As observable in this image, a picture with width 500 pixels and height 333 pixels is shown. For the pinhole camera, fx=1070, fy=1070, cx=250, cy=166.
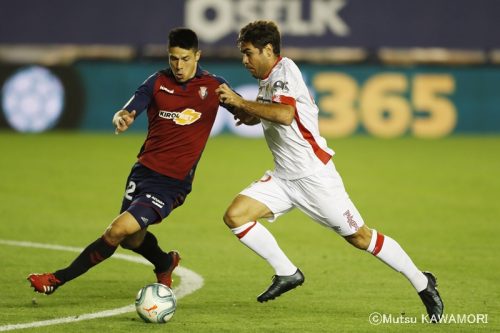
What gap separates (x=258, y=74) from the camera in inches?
287

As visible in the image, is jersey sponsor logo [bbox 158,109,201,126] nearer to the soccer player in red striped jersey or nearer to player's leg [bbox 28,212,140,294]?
the soccer player in red striped jersey

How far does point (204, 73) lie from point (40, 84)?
14.4 meters

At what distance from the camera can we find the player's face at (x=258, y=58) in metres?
7.20

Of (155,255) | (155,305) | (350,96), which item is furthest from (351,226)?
(350,96)

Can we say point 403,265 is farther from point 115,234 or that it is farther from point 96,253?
point 96,253

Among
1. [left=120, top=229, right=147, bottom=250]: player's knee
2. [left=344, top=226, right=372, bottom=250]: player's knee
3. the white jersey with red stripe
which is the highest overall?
the white jersey with red stripe

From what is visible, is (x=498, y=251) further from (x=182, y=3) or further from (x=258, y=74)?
(x=182, y=3)

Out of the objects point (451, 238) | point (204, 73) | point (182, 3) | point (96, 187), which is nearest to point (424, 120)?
point (182, 3)

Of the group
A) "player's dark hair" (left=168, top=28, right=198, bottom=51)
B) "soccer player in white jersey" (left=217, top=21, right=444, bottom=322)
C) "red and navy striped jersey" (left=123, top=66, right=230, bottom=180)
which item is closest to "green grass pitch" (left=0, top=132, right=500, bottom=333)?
"soccer player in white jersey" (left=217, top=21, right=444, bottom=322)

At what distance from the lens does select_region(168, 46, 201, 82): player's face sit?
24.1ft

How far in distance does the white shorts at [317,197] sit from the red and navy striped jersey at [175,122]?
0.53 m

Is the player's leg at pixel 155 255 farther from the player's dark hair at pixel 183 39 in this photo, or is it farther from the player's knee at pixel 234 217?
the player's dark hair at pixel 183 39

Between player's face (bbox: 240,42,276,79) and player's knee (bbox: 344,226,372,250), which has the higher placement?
player's face (bbox: 240,42,276,79)

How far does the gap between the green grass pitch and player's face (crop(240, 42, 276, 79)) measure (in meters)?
1.64
